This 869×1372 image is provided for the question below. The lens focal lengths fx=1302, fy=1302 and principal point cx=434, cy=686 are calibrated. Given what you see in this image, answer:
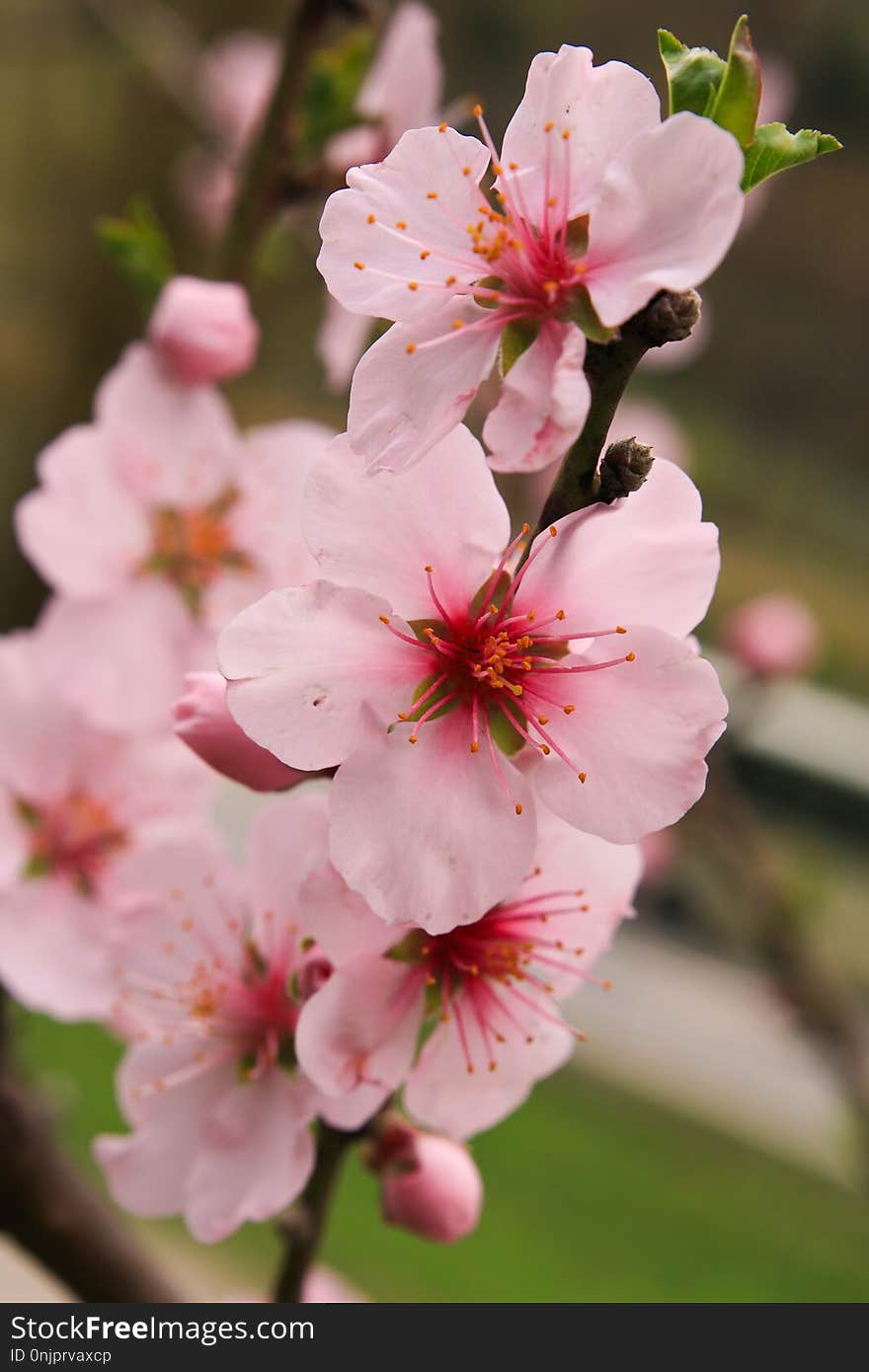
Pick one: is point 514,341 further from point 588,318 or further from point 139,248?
point 139,248

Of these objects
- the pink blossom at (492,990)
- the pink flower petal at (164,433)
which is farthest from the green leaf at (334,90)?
the pink blossom at (492,990)

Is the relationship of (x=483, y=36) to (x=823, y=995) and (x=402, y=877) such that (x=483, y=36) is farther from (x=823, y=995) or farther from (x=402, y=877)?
(x=402, y=877)

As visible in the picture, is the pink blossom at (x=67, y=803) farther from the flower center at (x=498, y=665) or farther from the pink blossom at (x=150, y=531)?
the flower center at (x=498, y=665)

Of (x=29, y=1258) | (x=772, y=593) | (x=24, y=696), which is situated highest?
(x=24, y=696)

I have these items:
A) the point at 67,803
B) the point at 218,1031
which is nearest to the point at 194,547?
the point at 67,803

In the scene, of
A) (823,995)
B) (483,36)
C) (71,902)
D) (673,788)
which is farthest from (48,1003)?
(483,36)

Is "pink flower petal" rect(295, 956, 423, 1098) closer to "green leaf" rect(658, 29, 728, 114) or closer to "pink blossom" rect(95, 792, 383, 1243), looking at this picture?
"pink blossom" rect(95, 792, 383, 1243)
